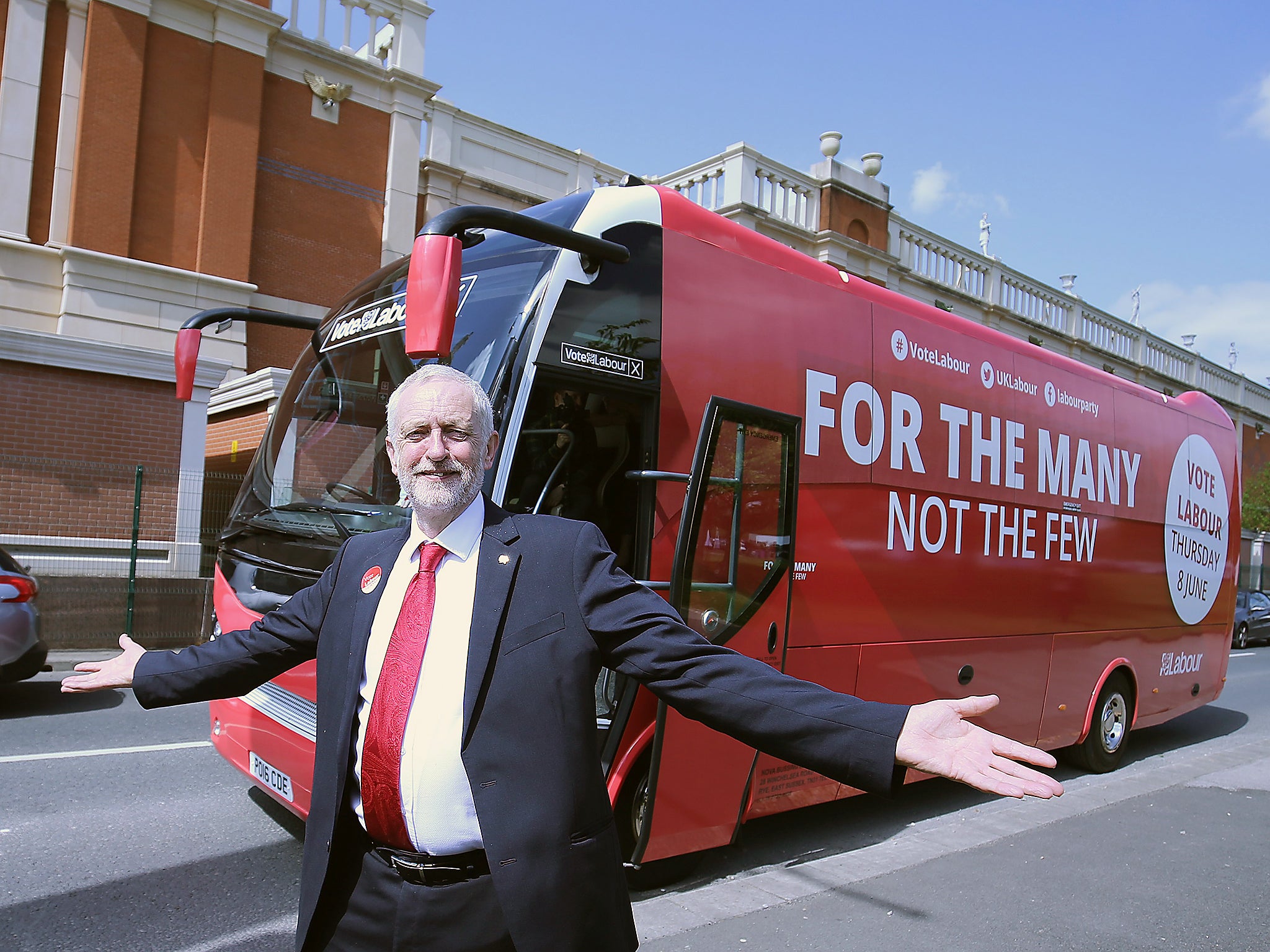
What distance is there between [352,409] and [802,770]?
3.12 m

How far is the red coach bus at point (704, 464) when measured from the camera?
4.23 meters

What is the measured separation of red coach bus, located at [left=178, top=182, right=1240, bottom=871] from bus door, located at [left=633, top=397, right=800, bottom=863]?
14 mm

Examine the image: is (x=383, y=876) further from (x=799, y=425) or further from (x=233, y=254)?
(x=233, y=254)

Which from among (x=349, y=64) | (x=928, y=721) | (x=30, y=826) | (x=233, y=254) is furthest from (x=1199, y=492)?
(x=349, y=64)

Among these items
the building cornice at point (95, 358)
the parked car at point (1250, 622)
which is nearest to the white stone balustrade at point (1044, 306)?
the parked car at point (1250, 622)

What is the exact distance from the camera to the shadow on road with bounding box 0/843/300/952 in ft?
12.6

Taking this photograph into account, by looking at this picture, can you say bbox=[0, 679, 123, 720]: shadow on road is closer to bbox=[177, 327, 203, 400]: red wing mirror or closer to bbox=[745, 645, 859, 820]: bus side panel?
bbox=[177, 327, 203, 400]: red wing mirror

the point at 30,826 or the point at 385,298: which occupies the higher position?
the point at 385,298

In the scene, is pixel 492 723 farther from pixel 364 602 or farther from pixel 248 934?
pixel 248 934

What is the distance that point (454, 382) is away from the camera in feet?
7.16

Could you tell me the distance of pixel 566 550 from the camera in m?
2.10

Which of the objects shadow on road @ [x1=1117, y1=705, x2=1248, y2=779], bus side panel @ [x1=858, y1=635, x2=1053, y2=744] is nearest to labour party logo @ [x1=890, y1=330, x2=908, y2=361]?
bus side panel @ [x1=858, y1=635, x2=1053, y2=744]

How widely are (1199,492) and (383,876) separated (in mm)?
10001

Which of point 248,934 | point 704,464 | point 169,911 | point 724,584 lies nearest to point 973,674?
point 724,584
